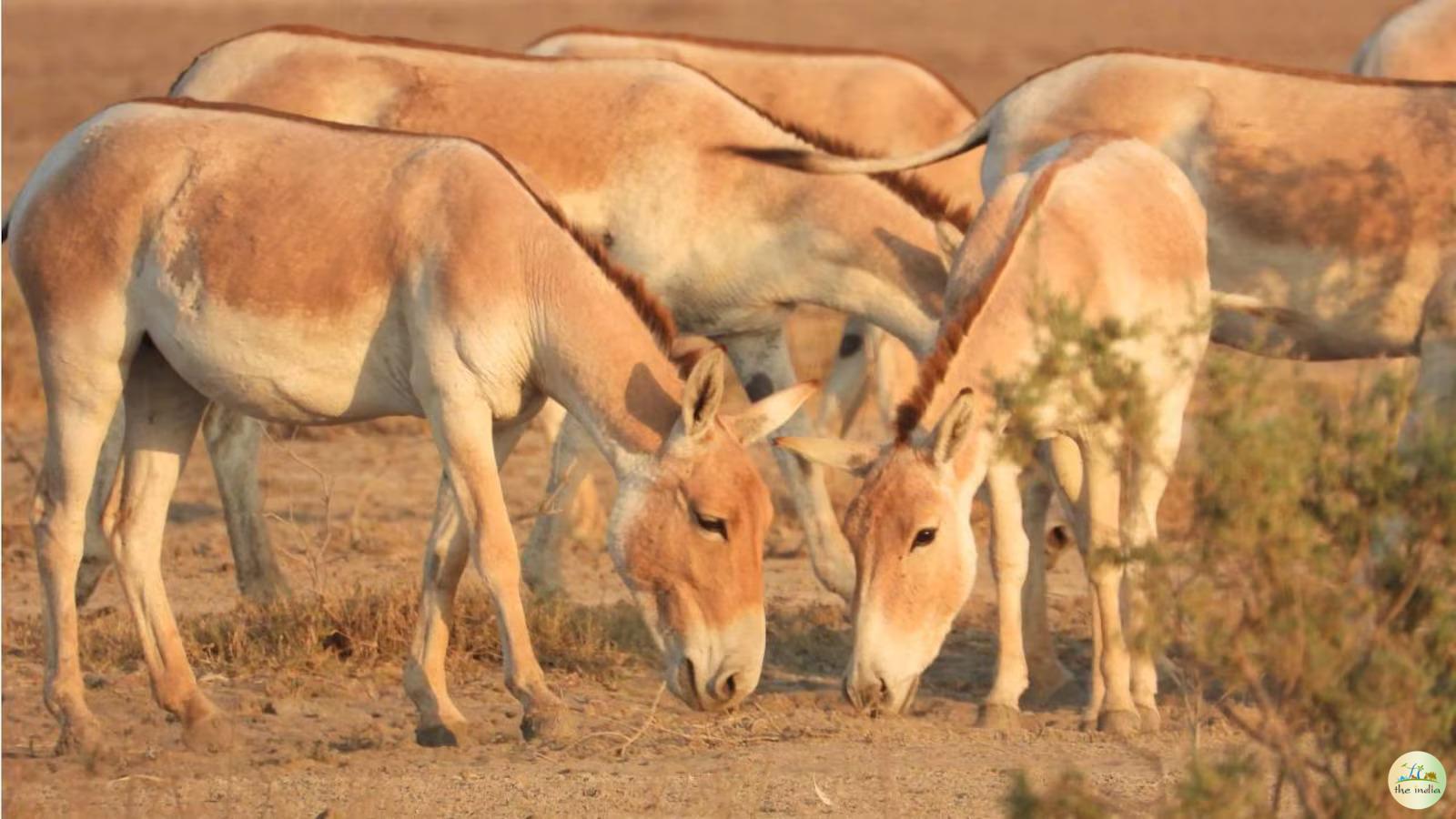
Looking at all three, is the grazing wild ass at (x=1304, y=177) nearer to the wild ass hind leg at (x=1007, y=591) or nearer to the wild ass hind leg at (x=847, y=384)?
the wild ass hind leg at (x=1007, y=591)

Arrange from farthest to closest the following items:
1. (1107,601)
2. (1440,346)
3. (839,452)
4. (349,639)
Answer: (349,639)
(1440,346)
(1107,601)
(839,452)

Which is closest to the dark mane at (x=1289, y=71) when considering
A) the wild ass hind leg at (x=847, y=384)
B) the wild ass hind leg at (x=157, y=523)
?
the wild ass hind leg at (x=847, y=384)

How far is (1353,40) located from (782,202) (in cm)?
3813

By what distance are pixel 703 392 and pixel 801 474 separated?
275 cm

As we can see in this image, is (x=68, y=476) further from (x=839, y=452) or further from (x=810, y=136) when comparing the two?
(x=810, y=136)

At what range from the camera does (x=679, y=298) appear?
9438 millimetres

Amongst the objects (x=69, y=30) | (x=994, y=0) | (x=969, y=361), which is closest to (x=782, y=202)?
(x=969, y=361)

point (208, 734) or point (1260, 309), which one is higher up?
point (1260, 309)

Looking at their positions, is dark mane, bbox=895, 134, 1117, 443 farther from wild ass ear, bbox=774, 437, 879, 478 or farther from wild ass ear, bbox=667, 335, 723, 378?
wild ass ear, bbox=667, 335, 723, 378

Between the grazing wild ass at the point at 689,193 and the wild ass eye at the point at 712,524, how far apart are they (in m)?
2.29

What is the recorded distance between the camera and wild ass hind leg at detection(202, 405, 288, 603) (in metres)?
9.59

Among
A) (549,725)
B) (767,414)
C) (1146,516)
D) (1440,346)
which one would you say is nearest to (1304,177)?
(1440,346)

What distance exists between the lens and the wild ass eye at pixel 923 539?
273 inches

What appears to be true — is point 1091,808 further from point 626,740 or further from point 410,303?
point 410,303
